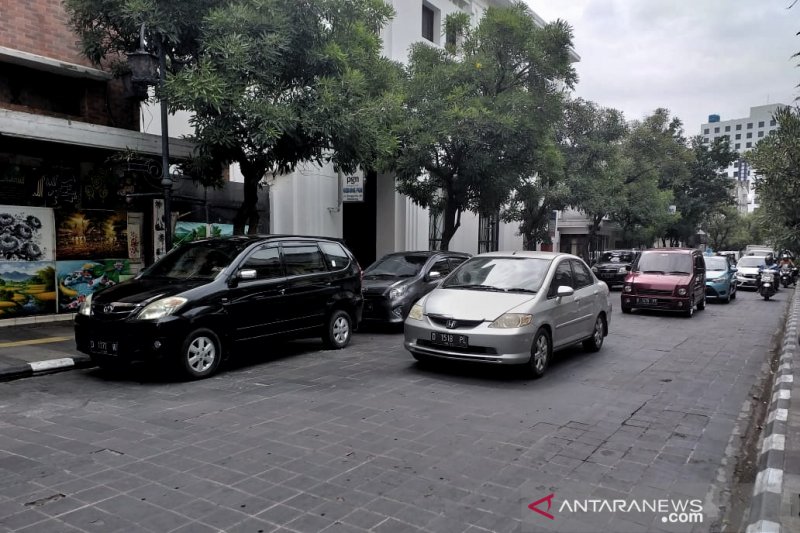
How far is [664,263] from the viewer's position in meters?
15.4

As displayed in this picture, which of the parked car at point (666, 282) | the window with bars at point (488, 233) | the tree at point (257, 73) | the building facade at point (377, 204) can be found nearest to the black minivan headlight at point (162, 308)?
the tree at point (257, 73)

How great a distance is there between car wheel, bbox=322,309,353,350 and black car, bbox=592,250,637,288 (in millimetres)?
16861

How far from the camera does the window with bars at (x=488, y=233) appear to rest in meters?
25.3

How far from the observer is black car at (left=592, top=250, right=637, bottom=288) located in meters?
23.8

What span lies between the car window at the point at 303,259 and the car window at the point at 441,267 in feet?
10.7

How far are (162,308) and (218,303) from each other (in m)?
0.70

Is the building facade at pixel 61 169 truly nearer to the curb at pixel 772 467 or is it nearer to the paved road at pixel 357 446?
→ the paved road at pixel 357 446

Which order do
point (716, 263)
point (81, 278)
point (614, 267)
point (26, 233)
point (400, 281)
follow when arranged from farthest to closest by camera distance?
point (614, 267), point (716, 263), point (81, 278), point (400, 281), point (26, 233)

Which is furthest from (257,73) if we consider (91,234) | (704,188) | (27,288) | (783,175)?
(704,188)

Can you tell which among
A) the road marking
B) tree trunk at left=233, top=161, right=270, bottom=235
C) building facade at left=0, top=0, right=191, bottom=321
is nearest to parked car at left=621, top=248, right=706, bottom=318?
tree trunk at left=233, top=161, right=270, bottom=235

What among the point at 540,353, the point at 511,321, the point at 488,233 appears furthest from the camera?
the point at 488,233

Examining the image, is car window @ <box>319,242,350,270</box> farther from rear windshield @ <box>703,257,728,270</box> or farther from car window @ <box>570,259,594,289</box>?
rear windshield @ <box>703,257,728,270</box>

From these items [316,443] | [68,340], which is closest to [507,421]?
[316,443]

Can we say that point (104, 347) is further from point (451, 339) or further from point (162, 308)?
point (451, 339)
